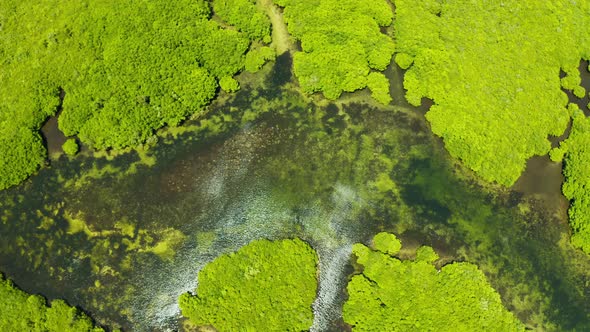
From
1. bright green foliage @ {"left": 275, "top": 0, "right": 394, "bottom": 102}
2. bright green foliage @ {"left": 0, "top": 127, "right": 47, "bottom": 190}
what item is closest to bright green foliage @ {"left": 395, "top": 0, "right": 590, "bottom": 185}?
bright green foliage @ {"left": 275, "top": 0, "right": 394, "bottom": 102}

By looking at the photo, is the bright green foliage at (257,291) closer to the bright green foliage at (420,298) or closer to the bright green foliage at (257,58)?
the bright green foliage at (420,298)

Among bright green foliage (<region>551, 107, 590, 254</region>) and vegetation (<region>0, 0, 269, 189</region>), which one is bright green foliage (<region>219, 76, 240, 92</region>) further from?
bright green foliage (<region>551, 107, 590, 254</region>)

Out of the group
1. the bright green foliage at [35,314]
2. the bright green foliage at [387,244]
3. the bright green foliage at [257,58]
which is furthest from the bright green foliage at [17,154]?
the bright green foliage at [387,244]

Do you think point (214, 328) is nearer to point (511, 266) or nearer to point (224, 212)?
point (224, 212)

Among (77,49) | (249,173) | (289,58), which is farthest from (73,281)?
(289,58)

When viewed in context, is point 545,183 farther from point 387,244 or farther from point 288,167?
point 288,167

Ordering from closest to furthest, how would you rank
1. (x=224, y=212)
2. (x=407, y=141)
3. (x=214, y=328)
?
1. (x=214, y=328)
2. (x=224, y=212)
3. (x=407, y=141)

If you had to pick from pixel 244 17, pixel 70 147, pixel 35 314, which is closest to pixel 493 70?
pixel 244 17
